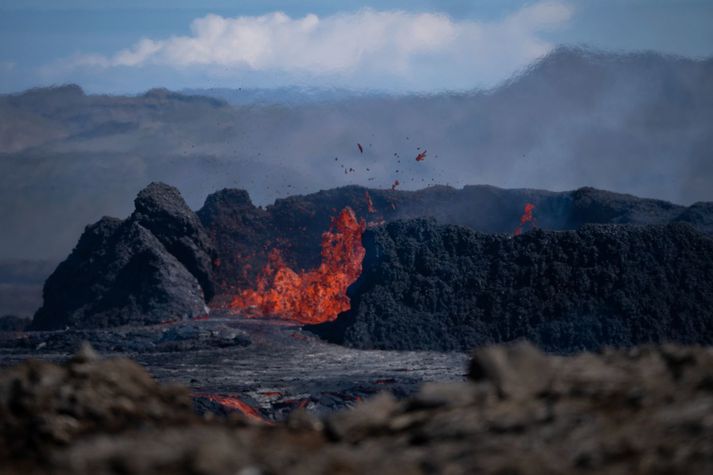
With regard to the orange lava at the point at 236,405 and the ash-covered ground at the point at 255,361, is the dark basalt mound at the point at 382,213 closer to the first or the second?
the ash-covered ground at the point at 255,361

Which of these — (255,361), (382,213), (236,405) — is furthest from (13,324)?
(236,405)

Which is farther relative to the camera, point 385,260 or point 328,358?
point 385,260

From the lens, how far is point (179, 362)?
1318 inches

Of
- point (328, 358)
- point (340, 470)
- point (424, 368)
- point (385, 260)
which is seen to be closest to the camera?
point (340, 470)

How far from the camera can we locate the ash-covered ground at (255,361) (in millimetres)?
26391

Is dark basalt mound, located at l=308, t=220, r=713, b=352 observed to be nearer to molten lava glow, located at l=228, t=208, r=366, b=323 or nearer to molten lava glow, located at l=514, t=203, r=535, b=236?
molten lava glow, located at l=228, t=208, r=366, b=323

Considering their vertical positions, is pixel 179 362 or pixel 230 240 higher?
pixel 230 240

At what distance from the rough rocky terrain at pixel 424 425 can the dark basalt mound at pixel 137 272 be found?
35.6 metres

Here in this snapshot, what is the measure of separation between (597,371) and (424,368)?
2528 cm

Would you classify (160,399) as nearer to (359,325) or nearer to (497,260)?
(359,325)

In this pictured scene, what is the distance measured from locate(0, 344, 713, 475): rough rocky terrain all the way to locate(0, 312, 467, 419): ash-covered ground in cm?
1523

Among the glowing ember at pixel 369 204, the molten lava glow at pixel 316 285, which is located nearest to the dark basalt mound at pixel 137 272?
the molten lava glow at pixel 316 285

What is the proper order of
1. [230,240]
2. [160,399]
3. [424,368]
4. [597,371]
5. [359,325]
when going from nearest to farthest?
[597,371], [160,399], [424,368], [359,325], [230,240]

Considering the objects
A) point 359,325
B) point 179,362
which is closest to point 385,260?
point 359,325
